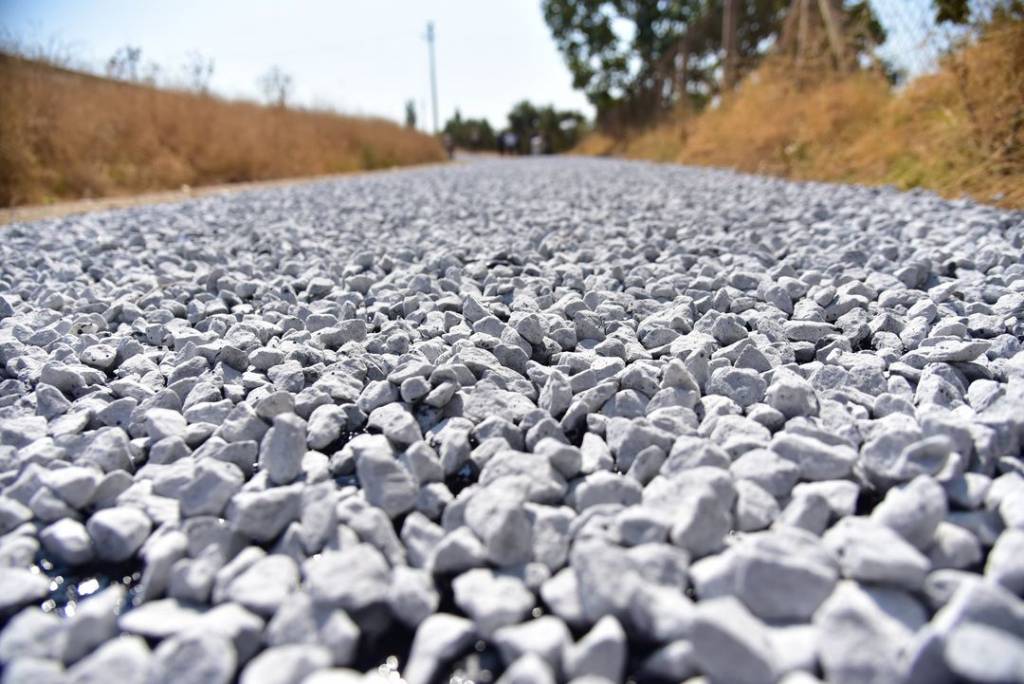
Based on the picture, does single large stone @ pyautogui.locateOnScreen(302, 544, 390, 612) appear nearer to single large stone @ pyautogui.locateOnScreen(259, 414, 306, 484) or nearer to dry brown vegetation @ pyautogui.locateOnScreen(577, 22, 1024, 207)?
single large stone @ pyautogui.locateOnScreen(259, 414, 306, 484)

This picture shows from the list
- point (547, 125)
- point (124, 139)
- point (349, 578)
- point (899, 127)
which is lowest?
point (349, 578)

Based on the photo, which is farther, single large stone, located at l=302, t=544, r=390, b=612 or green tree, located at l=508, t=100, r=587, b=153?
green tree, located at l=508, t=100, r=587, b=153

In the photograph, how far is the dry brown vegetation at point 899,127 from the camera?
11.2 ft

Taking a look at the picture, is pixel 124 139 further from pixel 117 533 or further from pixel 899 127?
pixel 117 533

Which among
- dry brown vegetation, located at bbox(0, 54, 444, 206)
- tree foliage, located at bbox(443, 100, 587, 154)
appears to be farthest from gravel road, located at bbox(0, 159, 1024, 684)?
tree foliage, located at bbox(443, 100, 587, 154)

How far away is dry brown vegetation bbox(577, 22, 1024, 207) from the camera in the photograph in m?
3.40

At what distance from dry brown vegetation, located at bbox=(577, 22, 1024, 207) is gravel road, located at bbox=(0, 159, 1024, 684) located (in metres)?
1.90

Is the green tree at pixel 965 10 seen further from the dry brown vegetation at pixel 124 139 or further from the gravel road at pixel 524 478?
the dry brown vegetation at pixel 124 139

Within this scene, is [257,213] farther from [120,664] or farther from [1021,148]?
[1021,148]

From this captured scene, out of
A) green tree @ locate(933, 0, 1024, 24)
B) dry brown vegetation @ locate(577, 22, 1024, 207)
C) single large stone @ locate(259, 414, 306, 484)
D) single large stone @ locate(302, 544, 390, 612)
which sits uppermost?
green tree @ locate(933, 0, 1024, 24)

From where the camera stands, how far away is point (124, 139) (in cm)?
707

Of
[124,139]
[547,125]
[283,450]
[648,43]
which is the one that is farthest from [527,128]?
[283,450]

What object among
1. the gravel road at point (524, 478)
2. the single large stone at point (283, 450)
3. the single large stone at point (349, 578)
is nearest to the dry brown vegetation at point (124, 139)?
the gravel road at point (524, 478)

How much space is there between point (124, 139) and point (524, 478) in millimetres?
7830
